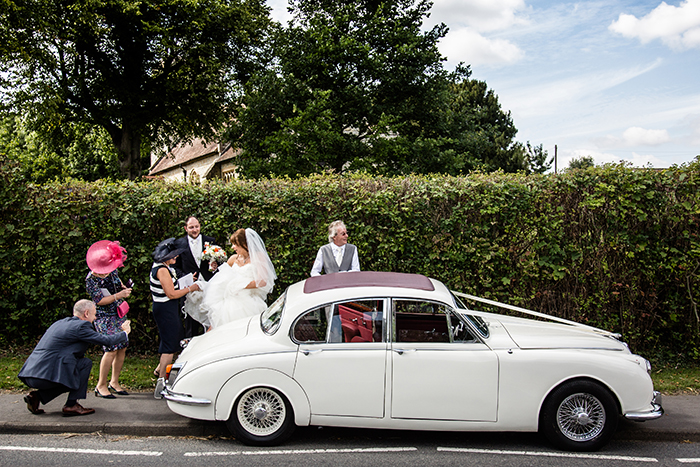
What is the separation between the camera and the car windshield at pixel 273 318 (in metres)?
5.18

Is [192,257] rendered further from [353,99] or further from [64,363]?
[353,99]

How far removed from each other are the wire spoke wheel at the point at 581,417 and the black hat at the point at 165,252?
471 cm

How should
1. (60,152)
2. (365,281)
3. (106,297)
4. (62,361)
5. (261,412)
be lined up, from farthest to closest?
(60,152) → (106,297) → (62,361) → (365,281) → (261,412)

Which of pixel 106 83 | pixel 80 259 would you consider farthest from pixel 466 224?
pixel 106 83

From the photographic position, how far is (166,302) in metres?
6.47

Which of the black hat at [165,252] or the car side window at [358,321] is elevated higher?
the black hat at [165,252]

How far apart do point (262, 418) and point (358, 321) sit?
1.29 m

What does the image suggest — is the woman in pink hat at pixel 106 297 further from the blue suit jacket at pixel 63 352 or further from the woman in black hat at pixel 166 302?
the blue suit jacket at pixel 63 352

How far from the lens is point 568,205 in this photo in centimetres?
798

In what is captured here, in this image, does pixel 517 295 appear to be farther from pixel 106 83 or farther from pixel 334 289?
pixel 106 83

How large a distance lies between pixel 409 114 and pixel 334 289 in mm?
16969

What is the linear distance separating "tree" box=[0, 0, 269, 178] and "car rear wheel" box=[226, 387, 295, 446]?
1965cm

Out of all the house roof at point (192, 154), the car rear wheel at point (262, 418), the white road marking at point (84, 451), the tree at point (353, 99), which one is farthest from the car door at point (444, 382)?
the house roof at point (192, 154)

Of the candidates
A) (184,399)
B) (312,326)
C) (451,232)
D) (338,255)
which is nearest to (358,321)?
(312,326)
